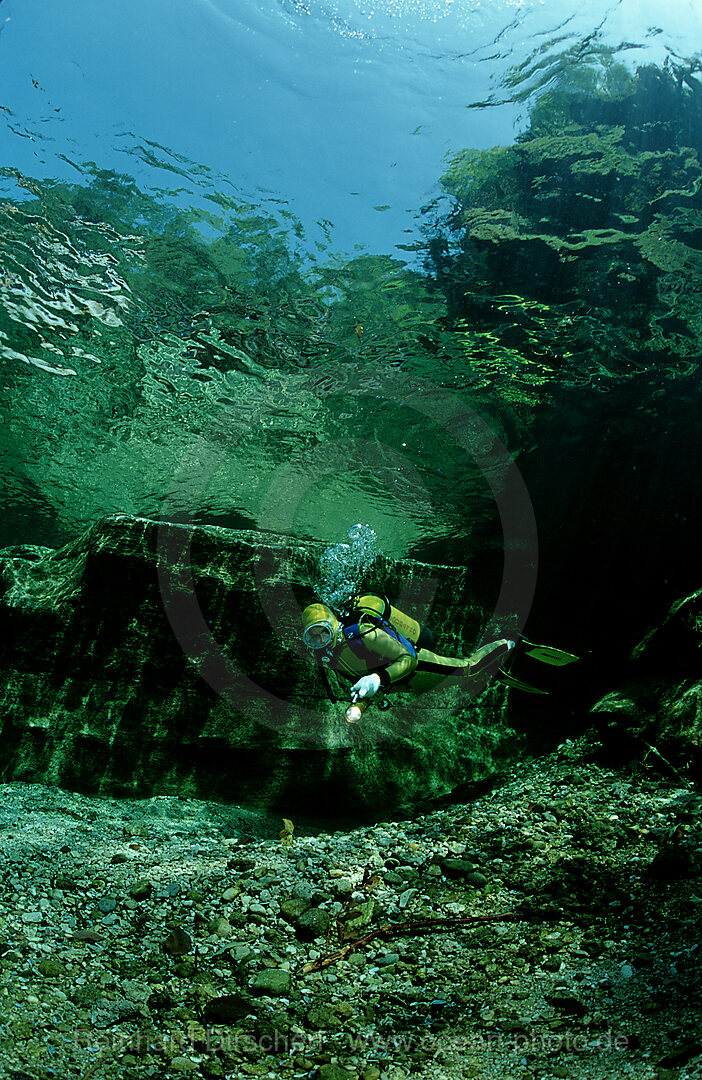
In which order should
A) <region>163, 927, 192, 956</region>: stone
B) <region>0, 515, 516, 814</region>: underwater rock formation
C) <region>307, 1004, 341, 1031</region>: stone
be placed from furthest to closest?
<region>0, 515, 516, 814</region>: underwater rock formation < <region>163, 927, 192, 956</region>: stone < <region>307, 1004, 341, 1031</region>: stone

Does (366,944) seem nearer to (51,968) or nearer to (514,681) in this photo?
(51,968)

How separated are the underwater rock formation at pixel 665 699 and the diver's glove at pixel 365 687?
12.0 ft

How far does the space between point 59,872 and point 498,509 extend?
13.3 m

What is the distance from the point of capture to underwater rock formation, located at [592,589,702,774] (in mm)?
6293

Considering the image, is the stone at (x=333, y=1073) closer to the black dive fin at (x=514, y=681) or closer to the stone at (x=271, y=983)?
the stone at (x=271, y=983)

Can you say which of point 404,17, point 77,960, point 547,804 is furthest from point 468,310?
point 77,960

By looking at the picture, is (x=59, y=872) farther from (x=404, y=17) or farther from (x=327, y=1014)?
(x=404, y=17)

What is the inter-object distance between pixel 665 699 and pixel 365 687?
170 inches

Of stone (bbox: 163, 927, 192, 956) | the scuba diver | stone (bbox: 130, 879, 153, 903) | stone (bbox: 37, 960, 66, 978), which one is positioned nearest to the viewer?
stone (bbox: 37, 960, 66, 978)

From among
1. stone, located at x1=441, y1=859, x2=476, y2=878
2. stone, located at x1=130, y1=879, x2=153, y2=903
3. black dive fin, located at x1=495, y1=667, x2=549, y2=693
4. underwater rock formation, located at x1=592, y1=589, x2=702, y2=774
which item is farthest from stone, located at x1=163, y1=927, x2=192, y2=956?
black dive fin, located at x1=495, y1=667, x2=549, y2=693

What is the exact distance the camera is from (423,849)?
540cm

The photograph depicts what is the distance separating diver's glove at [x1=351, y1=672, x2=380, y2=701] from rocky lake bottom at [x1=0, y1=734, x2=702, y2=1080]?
1540 millimetres

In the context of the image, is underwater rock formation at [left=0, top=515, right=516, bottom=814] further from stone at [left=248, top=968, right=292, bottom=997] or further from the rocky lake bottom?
stone at [left=248, top=968, right=292, bottom=997]

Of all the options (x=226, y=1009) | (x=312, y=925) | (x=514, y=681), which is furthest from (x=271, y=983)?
(x=514, y=681)
